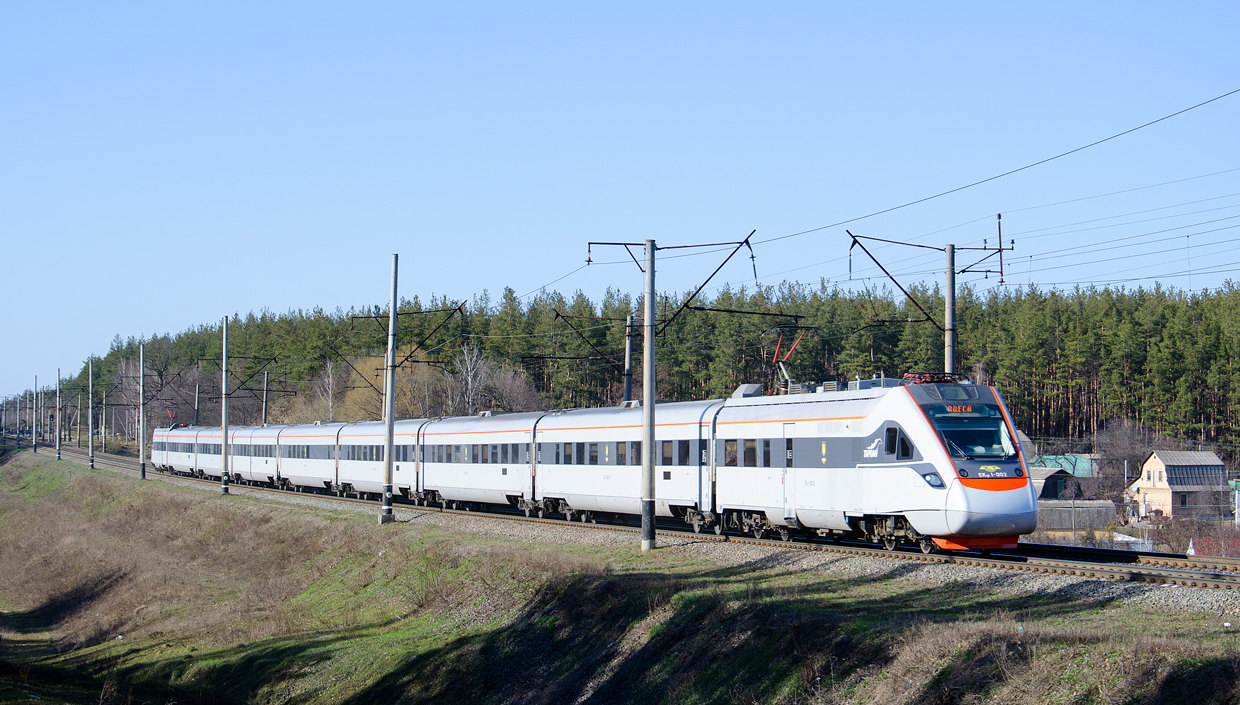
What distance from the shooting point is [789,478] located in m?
21.7

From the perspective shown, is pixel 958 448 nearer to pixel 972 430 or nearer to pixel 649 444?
pixel 972 430

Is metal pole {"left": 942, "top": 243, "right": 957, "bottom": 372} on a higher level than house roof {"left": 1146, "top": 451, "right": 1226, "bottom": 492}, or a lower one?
higher

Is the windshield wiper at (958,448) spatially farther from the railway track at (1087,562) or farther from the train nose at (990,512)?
the railway track at (1087,562)

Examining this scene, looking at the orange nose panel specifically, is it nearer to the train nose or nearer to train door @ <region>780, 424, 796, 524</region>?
the train nose

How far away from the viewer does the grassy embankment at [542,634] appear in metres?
10.8

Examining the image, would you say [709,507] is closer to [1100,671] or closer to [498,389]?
[1100,671]

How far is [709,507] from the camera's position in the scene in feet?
79.5

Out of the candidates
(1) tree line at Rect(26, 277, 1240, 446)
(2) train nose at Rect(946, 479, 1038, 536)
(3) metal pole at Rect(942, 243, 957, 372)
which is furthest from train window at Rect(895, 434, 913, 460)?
(1) tree line at Rect(26, 277, 1240, 446)

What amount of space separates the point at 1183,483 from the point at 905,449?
61.6 metres

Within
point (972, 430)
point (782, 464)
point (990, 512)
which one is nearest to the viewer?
point (990, 512)

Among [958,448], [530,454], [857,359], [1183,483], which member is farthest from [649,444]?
[1183,483]

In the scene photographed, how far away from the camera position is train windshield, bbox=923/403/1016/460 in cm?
1806

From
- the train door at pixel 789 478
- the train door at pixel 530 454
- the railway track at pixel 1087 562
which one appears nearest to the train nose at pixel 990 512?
the railway track at pixel 1087 562

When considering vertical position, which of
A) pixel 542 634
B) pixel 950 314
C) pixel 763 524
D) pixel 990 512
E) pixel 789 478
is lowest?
pixel 542 634
